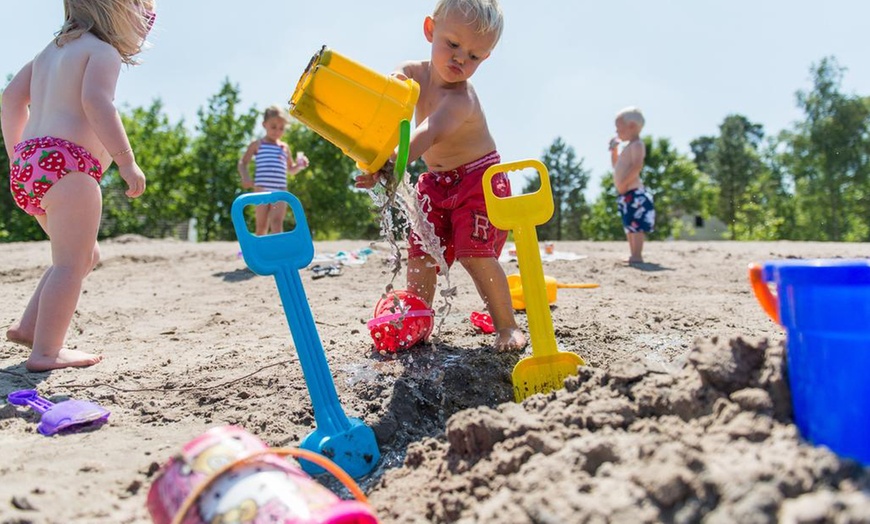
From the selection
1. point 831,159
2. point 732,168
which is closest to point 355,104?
point 831,159

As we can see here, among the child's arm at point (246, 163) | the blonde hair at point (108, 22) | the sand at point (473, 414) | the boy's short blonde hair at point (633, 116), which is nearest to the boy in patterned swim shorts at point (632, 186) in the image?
the boy's short blonde hair at point (633, 116)

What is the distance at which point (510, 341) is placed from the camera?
8.65ft

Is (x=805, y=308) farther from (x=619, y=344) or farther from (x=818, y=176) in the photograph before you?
(x=818, y=176)

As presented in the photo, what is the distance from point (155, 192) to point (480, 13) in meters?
18.8

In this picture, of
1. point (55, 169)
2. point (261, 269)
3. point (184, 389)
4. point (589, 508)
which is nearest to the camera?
point (589, 508)

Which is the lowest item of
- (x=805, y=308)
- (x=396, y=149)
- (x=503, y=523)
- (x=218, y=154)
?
(x=503, y=523)

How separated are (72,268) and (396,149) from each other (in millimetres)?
1393

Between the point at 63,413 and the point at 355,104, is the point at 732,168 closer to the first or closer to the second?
the point at 355,104

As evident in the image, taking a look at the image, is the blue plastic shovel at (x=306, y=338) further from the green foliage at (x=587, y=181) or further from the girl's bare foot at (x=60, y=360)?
the green foliage at (x=587, y=181)

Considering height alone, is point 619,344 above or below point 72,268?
below

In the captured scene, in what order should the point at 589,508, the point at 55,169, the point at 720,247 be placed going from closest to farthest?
1. the point at 589,508
2. the point at 55,169
3. the point at 720,247

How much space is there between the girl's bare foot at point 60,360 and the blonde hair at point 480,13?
2024 mm

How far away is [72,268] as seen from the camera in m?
2.65

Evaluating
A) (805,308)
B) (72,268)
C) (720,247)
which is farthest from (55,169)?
(720,247)
